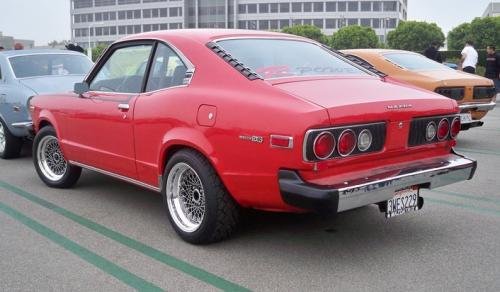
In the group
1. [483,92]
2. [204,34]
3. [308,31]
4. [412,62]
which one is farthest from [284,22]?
[204,34]

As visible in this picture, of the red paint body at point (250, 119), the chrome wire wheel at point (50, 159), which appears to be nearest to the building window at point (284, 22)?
the chrome wire wheel at point (50, 159)

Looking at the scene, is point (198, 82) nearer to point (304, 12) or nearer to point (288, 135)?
point (288, 135)

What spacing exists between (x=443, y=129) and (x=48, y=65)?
258 inches

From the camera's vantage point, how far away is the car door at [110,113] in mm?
4688

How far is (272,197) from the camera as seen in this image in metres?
3.55

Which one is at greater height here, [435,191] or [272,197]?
[272,197]

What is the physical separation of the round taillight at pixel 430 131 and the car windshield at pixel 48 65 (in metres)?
6.26

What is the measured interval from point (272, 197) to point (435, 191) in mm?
2851

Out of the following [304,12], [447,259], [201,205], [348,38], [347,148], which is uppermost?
[304,12]

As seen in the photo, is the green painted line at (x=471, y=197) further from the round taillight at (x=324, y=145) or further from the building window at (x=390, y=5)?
the building window at (x=390, y=5)

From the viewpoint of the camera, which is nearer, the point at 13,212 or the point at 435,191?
the point at 13,212

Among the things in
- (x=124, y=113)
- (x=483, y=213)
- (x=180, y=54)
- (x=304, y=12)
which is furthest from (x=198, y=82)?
(x=304, y=12)

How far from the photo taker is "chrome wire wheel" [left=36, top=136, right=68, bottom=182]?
608cm

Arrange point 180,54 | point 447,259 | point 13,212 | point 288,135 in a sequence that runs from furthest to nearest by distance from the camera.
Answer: point 13,212, point 180,54, point 447,259, point 288,135
